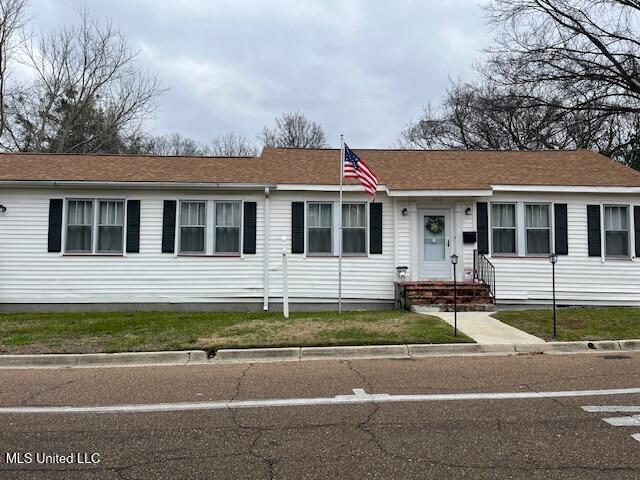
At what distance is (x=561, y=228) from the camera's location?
13219mm

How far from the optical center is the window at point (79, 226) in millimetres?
12992

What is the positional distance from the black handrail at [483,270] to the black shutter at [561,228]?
193cm

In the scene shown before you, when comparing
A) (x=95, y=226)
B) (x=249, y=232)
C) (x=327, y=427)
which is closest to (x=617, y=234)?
(x=249, y=232)

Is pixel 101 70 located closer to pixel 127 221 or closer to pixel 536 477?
pixel 127 221

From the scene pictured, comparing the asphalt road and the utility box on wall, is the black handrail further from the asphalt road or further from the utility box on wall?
the asphalt road

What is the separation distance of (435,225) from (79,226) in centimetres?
970

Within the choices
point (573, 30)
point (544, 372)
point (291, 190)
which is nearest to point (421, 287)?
point (291, 190)

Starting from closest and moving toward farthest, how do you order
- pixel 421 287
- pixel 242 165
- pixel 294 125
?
pixel 421 287 < pixel 242 165 < pixel 294 125

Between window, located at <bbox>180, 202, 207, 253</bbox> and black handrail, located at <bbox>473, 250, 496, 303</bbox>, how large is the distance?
7.43 metres

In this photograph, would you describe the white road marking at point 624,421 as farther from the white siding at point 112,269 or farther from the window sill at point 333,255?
the white siding at point 112,269

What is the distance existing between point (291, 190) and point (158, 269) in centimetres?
418

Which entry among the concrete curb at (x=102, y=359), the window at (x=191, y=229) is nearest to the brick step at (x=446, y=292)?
the window at (x=191, y=229)

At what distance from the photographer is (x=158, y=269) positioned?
42.8 ft

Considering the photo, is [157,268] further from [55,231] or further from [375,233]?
[375,233]
